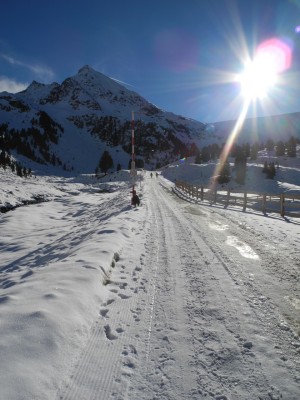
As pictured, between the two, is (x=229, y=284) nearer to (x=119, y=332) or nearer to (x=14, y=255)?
(x=119, y=332)

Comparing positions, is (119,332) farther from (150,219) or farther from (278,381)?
(150,219)

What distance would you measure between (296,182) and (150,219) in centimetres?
10529

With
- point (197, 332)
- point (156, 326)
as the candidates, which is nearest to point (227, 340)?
point (197, 332)

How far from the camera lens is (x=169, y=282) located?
672 cm

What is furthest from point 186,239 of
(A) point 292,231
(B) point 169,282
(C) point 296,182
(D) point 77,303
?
(C) point 296,182

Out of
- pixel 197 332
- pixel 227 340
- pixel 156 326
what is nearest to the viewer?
pixel 227 340

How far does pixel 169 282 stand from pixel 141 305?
1.24m

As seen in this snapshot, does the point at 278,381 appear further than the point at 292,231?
No

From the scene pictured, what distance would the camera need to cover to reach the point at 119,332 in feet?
15.6

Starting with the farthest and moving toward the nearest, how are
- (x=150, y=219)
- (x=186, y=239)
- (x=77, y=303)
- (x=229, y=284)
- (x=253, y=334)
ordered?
1. (x=150, y=219)
2. (x=186, y=239)
3. (x=229, y=284)
4. (x=77, y=303)
5. (x=253, y=334)

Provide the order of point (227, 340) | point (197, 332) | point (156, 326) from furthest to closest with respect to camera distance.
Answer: point (156, 326)
point (197, 332)
point (227, 340)

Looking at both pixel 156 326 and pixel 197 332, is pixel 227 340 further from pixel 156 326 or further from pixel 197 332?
pixel 156 326

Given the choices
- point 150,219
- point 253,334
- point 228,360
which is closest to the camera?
point 228,360

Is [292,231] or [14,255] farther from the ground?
[292,231]
